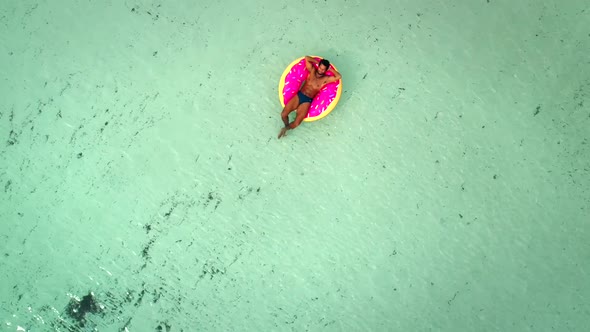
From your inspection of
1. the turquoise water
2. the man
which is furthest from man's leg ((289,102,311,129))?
the turquoise water

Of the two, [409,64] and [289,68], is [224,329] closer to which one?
[289,68]

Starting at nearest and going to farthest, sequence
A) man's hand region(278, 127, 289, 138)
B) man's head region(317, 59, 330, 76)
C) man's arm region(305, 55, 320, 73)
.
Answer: man's head region(317, 59, 330, 76), man's arm region(305, 55, 320, 73), man's hand region(278, 127, 289, 138)

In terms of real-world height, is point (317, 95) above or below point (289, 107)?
above

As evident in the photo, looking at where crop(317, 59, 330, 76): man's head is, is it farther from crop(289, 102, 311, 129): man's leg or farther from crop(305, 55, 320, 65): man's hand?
A: crop(289, 102, 311, 129): man's leg

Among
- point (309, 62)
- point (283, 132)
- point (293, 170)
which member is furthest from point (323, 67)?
point (293, 170)

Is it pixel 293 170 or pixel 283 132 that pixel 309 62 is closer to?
pixel 283 132

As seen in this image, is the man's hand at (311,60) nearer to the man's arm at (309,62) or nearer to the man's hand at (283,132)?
the man's arm at (309,62)

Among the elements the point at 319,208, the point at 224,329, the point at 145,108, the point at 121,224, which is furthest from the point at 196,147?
the point at 224,329

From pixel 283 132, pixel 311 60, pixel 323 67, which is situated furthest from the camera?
pixel 283 132
